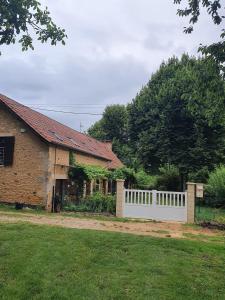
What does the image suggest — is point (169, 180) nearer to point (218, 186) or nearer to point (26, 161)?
point (218, 186)

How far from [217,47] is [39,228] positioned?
25.5 ft

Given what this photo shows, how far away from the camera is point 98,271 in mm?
7703

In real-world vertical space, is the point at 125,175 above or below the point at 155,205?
above

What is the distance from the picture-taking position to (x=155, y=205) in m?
17.6

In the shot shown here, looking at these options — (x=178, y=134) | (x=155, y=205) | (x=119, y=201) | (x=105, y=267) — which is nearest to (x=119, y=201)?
(x=119, y=201)

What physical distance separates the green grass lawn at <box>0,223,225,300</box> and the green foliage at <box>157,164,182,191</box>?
780 inches

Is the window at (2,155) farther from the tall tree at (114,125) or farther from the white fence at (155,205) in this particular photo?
the tall tree at (114,125)

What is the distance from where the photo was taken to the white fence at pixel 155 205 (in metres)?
17.4

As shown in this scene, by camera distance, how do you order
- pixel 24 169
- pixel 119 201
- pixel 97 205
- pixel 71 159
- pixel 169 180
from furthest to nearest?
1. pixel 169 180
2. pixel 71 159
3. pixel 24 169
4. pixel 97 205
5. pixel 119 201

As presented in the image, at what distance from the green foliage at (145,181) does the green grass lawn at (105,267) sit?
62.1 feet

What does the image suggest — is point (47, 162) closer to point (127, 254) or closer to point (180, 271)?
point (127, 254)

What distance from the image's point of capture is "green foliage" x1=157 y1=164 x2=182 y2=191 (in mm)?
30797

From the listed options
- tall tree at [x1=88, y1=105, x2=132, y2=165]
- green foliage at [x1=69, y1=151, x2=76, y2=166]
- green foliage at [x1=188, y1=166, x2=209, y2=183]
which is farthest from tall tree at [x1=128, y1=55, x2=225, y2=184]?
tall tree at [x1=88, y1=105, x2=132, y2=165]

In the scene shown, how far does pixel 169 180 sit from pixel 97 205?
12.7m
